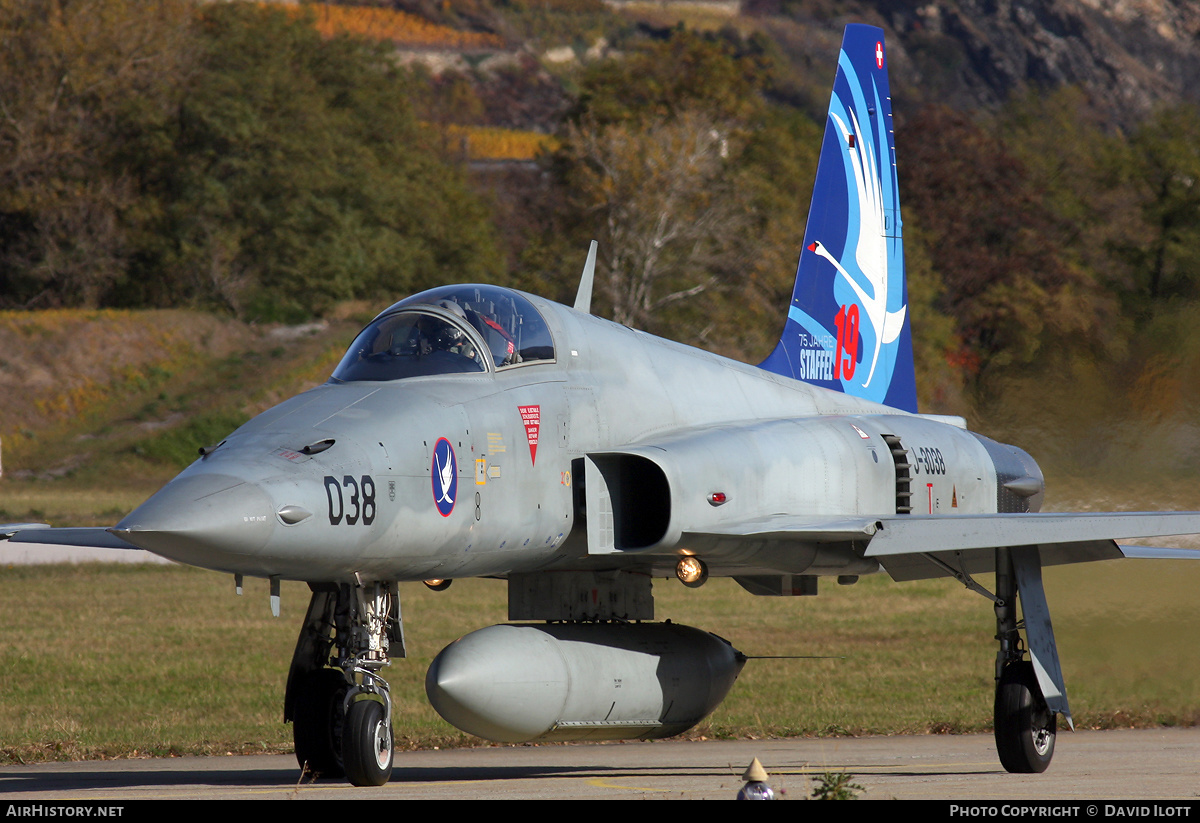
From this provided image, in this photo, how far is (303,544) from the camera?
25.3 feet

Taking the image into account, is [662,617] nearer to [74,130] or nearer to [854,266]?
[854,266]

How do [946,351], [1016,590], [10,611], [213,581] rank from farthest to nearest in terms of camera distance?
[946,351]
[213,581]
[10,611]
[1016,590]

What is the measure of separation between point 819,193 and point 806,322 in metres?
1.48

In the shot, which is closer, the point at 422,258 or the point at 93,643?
the point at 93,643

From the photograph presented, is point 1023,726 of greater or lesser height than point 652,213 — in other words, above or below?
below

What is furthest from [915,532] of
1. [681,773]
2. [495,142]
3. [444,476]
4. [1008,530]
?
[495,142]

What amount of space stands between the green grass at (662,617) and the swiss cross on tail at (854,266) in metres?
2.68

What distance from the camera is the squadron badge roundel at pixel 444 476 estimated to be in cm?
857

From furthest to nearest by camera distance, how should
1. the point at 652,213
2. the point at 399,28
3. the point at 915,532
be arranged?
the point at 399,28
the point at 652,213
the point at 915,532

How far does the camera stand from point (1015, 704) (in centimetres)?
1076

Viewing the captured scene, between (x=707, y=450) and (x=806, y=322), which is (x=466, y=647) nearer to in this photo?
(x=707, y=450)

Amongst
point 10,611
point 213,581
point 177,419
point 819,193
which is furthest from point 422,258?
point 819,193

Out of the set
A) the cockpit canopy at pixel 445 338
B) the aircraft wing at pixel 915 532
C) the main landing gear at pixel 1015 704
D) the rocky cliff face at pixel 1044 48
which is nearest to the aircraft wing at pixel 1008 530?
the aircraft wing at pixel 915 532

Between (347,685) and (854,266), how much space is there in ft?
26.3
